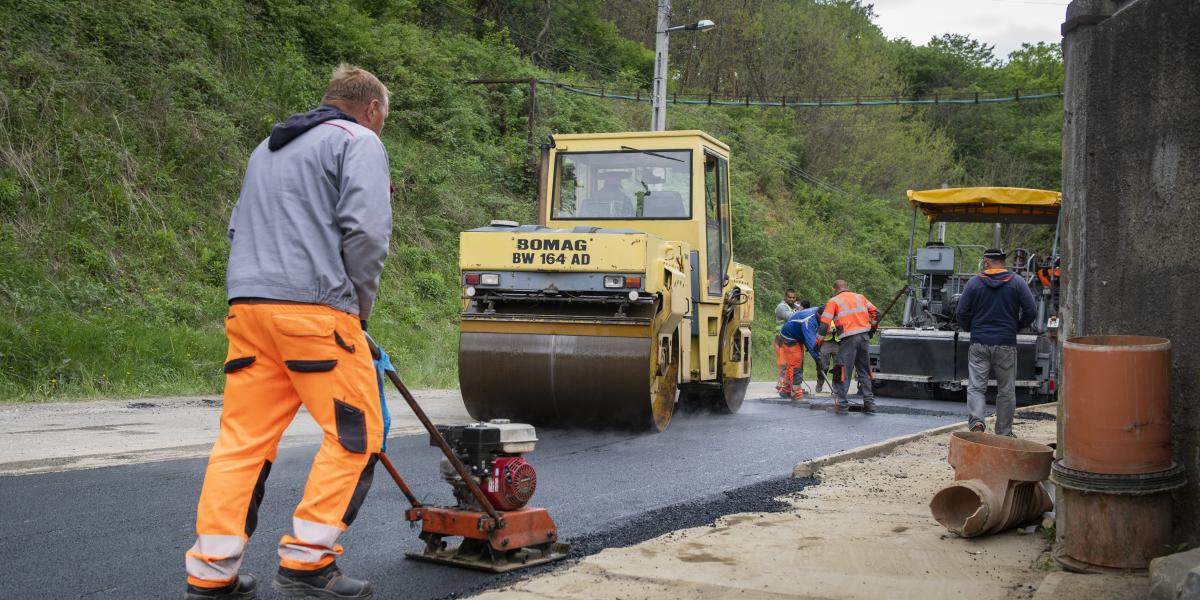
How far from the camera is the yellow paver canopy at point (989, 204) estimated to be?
48.4 ft

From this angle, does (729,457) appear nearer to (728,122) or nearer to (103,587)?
(103,587)

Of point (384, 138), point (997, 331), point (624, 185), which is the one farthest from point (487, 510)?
point (384, 138)

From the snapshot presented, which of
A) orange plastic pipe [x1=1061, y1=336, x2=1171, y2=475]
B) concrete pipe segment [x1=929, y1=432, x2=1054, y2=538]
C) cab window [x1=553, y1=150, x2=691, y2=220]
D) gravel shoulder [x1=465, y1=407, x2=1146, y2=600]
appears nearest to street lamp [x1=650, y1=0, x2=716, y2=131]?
cab window [x1=553, y1=150, x2=691, y2=220]

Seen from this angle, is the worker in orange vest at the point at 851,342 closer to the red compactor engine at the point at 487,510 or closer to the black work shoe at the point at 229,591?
the red compactor engine at the point at 487,510

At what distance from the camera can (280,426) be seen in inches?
145

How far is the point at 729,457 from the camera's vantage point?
331 inches

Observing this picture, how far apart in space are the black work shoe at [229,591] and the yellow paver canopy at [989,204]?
1249cm

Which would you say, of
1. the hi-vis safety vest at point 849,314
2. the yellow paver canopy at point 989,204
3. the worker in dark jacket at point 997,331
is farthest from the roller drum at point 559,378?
the yellow paver canopy at point 989,204

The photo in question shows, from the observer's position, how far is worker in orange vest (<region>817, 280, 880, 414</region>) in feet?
42.2

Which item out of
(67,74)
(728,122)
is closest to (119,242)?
(67,74)

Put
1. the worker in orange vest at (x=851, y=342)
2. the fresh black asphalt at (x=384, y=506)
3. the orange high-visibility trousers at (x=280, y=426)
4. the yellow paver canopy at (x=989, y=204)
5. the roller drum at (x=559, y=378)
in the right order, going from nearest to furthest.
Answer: the orange high-visibility trousers at (x=280, y=426) < the fresh black asphalt at (x=384, y=506) < the roller drum at (x=559, y=378) < the worker in orange vest at (x=851, y=342) < the yellow paver canopy at (x=989, y=204)

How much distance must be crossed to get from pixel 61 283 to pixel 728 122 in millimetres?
26316

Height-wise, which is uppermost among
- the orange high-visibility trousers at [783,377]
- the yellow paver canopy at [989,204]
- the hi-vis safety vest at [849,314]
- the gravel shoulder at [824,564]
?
the yellow paver canopy at [989,204]

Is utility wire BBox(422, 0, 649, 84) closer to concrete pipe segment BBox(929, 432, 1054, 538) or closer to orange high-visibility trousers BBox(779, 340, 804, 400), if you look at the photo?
orange high-visibility trousers BBox(779, 340, 804, 400)
